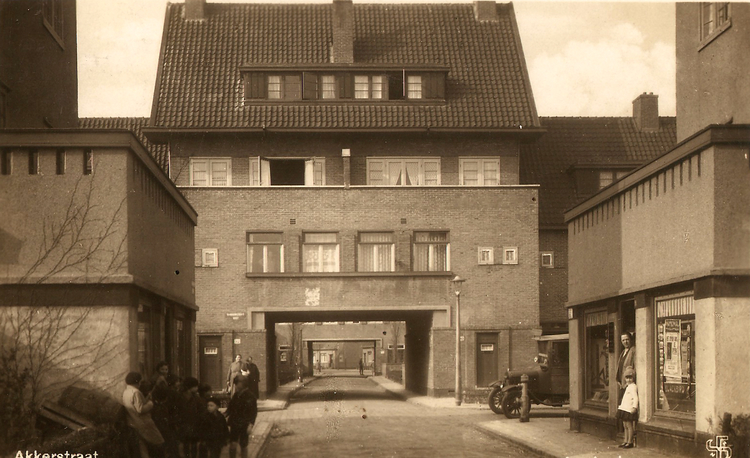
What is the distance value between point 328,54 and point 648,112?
14.3 m

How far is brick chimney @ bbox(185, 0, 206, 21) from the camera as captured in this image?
133ft

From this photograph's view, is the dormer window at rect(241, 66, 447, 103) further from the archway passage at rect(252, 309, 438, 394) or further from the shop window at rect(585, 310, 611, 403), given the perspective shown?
the shop window at rect(585, 310, 611, 403)

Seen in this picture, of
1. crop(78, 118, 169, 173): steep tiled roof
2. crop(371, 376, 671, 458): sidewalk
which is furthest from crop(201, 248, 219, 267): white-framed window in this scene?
crop(371, 376, 671, 458): sidewalk

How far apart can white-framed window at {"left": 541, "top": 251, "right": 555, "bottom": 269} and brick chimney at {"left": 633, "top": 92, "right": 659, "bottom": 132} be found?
7.18 m

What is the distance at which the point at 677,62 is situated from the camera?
73.8 ft

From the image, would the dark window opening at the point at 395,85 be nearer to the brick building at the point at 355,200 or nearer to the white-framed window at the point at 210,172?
the brick building at the point at 355,200

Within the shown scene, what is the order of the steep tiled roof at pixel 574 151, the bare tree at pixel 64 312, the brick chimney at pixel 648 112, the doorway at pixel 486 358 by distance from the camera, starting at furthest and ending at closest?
the brick chimney at pixel 648 112
the steep tiled roof at pixel 574 151
the doorway at pixel 486 358
the bare tree at pixel 64 312

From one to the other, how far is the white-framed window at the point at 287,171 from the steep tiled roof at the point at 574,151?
9174 millimetres

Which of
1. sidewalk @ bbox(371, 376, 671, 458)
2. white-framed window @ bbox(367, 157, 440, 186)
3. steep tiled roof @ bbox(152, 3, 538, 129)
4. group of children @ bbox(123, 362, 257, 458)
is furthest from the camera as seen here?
white-framed window @ bbox(367, 157, 440, 186)

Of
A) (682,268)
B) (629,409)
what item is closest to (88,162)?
(682,268)

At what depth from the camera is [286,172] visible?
125ft

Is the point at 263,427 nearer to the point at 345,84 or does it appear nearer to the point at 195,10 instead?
the point at 345,84

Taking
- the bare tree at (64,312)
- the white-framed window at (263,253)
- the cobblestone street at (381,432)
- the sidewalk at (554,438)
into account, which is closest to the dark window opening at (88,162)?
the bare tree at (64,312)

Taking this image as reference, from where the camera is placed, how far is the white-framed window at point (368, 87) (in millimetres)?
38625
